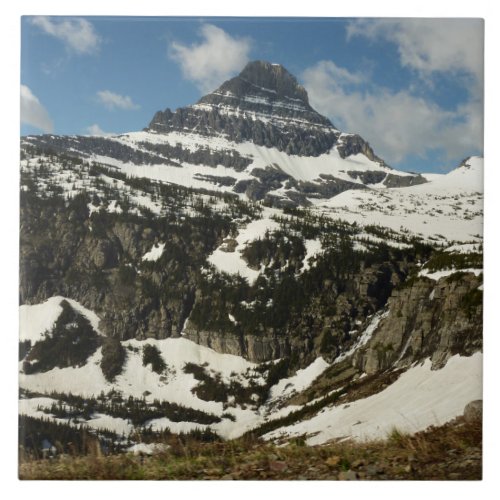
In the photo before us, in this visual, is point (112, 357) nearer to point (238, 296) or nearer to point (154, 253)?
point (154, 253)

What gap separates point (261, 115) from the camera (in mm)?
19953

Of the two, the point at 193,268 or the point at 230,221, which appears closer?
the point at 193,268

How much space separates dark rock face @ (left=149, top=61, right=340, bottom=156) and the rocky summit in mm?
99

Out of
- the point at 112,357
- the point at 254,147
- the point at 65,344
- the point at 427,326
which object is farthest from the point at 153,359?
the point at 254,147

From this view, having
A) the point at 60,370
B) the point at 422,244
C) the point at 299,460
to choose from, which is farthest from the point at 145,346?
the point at 422,244

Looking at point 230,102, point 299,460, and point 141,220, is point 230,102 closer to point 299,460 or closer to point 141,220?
point 141,220

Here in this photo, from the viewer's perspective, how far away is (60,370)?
14039 mm

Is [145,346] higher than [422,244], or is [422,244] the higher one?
[422,244]

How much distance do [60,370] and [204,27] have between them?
8873 mm

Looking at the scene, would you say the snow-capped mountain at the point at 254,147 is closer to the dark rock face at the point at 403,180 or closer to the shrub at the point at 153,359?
the dark rock face at the point at 403,180

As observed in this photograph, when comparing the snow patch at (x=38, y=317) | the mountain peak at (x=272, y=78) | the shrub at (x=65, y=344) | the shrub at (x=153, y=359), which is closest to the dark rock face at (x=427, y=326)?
the shrub at (x=153, y=359)

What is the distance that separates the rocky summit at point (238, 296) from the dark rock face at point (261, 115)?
0.10 metres

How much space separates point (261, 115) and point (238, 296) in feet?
23.8
